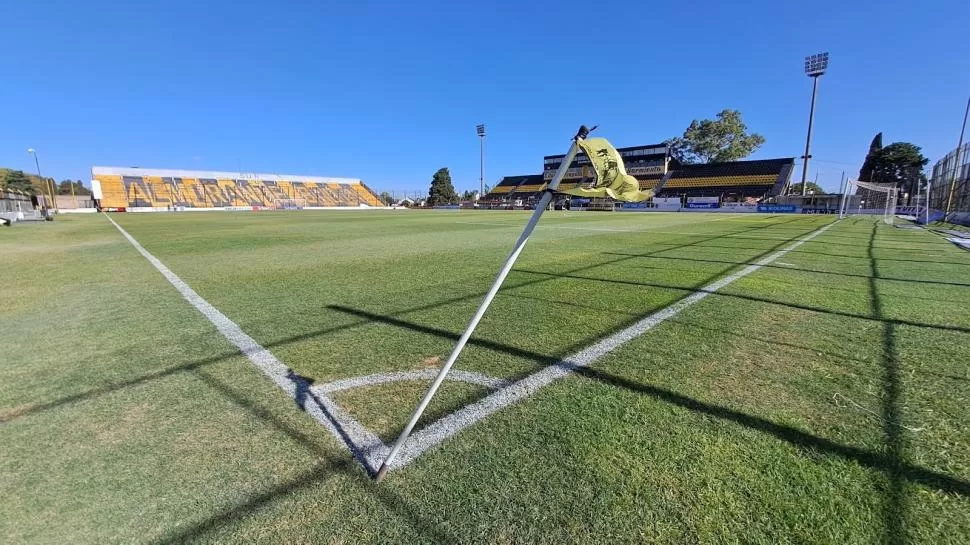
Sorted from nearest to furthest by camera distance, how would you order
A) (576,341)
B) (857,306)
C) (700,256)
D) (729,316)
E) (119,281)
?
(576,341), (729,316), (857,306), (119,281), (700,256)

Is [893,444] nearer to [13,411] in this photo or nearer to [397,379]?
[397,379]

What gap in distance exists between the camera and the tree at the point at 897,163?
61.6 metres

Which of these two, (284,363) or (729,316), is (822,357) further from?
(284,363)

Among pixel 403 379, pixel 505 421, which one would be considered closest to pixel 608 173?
pixel 505 421

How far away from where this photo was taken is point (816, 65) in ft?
153

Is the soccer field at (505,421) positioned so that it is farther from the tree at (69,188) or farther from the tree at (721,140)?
the tree at (69,188)

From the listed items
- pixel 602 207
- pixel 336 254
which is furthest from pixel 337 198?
pixel 336 254

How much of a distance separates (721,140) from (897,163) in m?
26.5

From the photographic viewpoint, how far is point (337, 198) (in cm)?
7788

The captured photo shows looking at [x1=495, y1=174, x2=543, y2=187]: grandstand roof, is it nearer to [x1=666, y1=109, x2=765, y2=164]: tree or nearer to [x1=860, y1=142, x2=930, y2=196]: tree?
[x1=666, y1=109, x2=765, y2=164]: tree

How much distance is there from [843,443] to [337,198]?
83027 mm

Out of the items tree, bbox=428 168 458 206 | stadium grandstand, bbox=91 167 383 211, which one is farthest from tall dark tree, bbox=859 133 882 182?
stadium grandstand, bbox=91 167 383 211

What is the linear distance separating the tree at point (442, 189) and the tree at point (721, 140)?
5121cm

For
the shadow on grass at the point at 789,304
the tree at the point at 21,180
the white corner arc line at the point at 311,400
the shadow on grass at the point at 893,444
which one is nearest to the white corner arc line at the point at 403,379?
the white corner arc line at the point at 311,400
